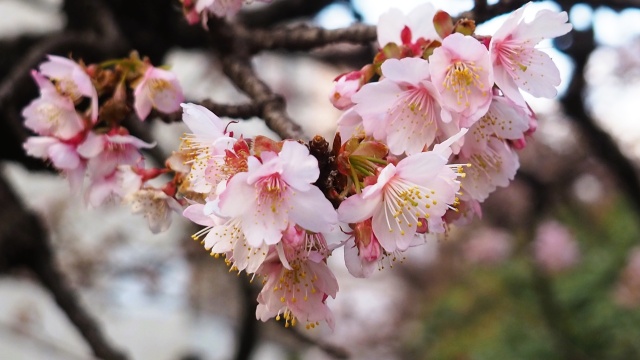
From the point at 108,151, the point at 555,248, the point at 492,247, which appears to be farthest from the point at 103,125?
the point at 492,247

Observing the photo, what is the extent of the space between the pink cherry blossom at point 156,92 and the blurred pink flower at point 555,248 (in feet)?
11.0

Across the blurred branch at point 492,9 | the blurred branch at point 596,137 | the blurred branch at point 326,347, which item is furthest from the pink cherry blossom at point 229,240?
the blurred branch at point 596,137

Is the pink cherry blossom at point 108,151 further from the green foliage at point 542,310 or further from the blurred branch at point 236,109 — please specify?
the green foliage at point 542,310

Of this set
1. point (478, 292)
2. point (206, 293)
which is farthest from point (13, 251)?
point (478, 292)

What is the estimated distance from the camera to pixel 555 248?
12.3ft

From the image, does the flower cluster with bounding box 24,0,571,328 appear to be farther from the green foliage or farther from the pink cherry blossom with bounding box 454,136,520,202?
the green foliage

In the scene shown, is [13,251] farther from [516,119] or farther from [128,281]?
[128,281]

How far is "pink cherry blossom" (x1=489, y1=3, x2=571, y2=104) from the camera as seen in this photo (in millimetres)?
493

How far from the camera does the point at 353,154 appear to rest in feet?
1.49

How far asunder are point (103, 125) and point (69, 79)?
59mm

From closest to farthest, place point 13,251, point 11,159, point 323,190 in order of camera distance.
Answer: point 323,190, point 11,159, point 13,251

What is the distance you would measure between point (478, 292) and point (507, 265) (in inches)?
26.5

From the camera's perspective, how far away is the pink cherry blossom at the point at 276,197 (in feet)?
1.36

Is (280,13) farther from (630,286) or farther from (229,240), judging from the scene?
(630,286)
